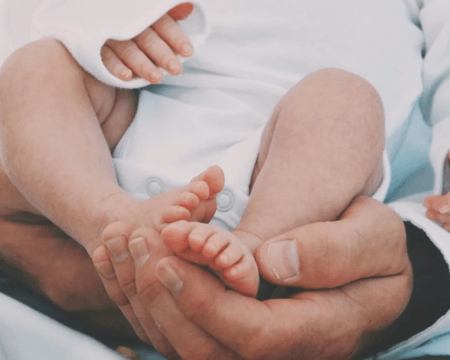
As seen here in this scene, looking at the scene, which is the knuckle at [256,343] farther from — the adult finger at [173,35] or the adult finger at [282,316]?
the adult finger at [173,35]

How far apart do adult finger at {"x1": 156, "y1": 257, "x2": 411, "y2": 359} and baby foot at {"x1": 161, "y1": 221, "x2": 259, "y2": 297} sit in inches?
0.6

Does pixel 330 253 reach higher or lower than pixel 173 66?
lower

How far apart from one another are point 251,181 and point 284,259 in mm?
234

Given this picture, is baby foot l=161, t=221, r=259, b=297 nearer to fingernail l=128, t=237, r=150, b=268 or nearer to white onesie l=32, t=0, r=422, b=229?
fingernail l=128, t=237, r=150, b=268

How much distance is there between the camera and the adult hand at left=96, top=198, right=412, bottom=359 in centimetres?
47

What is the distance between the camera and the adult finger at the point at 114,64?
736 mm

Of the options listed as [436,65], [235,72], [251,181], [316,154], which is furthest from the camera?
[436,65]

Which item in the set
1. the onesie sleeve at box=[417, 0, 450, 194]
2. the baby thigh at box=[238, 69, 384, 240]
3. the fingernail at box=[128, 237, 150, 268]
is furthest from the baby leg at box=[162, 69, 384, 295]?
the onesie sleeve at box=[417, 0, 450, 194]

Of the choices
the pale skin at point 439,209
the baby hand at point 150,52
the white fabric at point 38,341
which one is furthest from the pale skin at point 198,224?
the white fabric at point 38,341

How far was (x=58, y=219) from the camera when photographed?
58 cm

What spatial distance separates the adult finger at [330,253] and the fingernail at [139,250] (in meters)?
0.12

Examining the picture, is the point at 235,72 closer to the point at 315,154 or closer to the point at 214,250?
the point at 315,154

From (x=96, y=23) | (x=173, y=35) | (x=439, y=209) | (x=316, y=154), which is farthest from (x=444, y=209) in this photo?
(x=96, y=23)

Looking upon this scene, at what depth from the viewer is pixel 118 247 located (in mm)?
473
